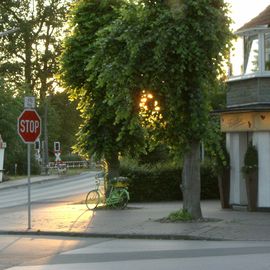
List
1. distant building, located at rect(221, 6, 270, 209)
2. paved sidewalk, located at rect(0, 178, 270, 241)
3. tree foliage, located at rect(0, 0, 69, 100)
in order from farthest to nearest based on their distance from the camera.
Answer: tree foliage, located at rect(0, 0, 69, 100)
distant building, located at rect(221, 6, 270, 209)
paved sidewalk, located at rect(0, 178, 270, 241)

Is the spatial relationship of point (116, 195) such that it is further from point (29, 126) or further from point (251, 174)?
point (29, 126)

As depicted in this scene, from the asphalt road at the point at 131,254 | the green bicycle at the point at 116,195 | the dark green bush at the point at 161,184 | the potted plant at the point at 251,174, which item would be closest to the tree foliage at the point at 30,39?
the dark green bush at the point at 161,184

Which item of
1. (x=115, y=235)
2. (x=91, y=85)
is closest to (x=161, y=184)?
(x=91, y=85)

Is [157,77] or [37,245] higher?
[157,77]

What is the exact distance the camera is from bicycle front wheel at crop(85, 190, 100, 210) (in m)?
23.6

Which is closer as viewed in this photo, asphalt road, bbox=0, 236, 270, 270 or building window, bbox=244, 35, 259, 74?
asphalt road, bbox=0, 236, 270, 270

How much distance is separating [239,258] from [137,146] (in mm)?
12555

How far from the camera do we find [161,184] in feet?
90.7

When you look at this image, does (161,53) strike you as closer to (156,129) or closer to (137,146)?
(156,129)

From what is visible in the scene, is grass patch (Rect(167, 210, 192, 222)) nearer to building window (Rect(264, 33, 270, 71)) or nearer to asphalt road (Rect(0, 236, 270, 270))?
asphalt road (Rect(0, 236, 270, 270))

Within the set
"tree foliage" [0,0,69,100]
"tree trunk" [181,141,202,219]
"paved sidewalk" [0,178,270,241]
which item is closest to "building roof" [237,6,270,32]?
"tree trunk" [181,141,202,219]

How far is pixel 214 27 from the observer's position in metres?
16.1

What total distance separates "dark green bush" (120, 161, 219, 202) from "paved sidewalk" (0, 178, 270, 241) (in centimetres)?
494

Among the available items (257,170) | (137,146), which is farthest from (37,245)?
(137,146)
